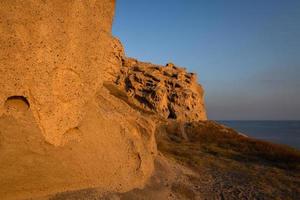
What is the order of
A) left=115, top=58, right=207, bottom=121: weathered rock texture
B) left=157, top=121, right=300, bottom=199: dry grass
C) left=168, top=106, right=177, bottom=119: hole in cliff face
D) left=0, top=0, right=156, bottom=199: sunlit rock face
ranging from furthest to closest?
left=168, top=106, right=177, bottom=119: hole in cliff face → left=115, top=58, right=207, bottom=121: weathered rock texture → left=157, top=121, right=300, bottom=199: dry grass → left=0, top=0, right=156, bottom=199: sunlit rock face

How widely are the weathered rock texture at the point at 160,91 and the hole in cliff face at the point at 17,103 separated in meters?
37.5

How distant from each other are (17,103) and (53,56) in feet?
4.62

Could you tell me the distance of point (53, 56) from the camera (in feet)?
26.2

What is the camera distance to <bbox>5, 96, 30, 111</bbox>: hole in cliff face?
721 cm

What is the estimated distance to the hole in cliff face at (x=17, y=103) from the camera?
721cm

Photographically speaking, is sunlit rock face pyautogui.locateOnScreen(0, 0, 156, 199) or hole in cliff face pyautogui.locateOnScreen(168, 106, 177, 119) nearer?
sunlit rock face pyautogui.locateOnScreen(0, 0, 156, 199)

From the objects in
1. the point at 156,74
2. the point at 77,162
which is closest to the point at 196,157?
the point at 77,162

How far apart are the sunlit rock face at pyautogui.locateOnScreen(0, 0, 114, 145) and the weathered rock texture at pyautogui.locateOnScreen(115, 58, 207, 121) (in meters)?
35.8

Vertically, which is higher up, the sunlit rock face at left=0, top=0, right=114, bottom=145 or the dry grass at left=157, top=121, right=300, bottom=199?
the sunlit rock face at left=0, top=0, right=114, bottom=145

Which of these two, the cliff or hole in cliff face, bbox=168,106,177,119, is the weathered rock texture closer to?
hole in cliff face, bbox=168,106,177,119

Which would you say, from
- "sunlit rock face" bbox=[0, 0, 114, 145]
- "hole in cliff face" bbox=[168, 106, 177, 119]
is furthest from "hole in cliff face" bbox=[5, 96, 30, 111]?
"hole in cliff face" bbox=[168, 106, 177, 119]

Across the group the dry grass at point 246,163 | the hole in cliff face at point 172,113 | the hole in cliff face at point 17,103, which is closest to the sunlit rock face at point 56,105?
the hole in cliff face at point 17,103

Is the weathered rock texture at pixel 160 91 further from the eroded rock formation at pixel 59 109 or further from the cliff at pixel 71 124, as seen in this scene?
the eroded rock formation at pixel 59 109

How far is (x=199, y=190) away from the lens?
12.6 m
